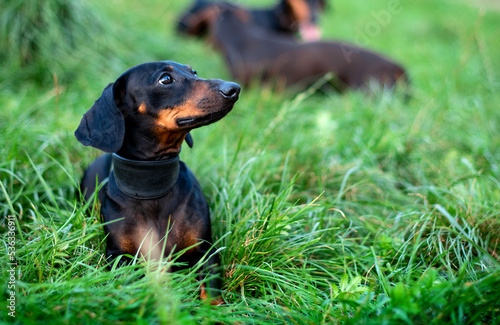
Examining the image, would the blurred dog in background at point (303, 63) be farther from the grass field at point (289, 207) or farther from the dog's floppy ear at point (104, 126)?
the dog's floppy ear at point (104, 126)

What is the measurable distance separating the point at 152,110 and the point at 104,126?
24 centimetres

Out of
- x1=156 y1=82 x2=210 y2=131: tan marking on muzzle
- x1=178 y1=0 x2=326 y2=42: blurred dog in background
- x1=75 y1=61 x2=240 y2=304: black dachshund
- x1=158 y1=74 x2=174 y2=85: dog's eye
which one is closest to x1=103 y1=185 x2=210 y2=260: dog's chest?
x1=75 y1=61 x2=240 y2=304: black dachshund

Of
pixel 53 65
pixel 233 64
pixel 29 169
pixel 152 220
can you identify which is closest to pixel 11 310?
pixel 152 220

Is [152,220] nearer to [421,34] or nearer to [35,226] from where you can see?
[35,226]

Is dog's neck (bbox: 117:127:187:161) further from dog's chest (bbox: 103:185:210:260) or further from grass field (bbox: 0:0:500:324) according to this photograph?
grass field (bbox: 0:0:500:324)

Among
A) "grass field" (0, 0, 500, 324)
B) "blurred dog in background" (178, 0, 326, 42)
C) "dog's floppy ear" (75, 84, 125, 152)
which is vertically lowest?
"grass field" (0, 0, 500, 324)

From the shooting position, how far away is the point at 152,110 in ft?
6.68

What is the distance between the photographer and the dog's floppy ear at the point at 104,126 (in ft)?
6.39

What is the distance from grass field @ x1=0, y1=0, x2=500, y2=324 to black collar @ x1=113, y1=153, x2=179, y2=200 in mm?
254

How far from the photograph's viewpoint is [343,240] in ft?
7.72

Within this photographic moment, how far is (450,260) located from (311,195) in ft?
3.17

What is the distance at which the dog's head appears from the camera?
1.97 m

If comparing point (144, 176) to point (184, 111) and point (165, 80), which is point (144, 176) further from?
point (165, 80)

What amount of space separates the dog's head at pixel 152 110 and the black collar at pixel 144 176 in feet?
0.29
